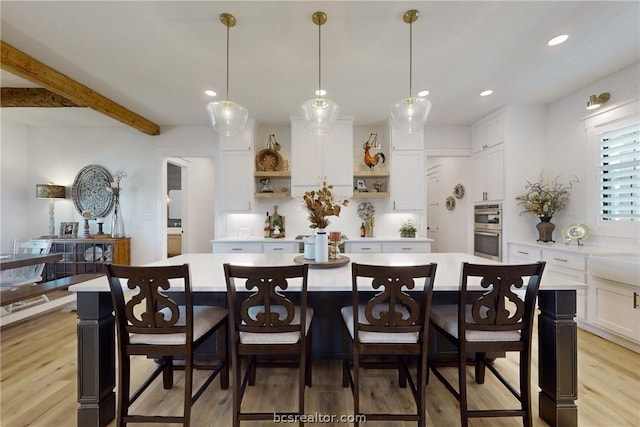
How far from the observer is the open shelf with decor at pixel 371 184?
4469 millimetres

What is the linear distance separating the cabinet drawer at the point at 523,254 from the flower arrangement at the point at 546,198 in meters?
0.50

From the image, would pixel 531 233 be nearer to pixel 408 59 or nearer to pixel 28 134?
pixel 408 59

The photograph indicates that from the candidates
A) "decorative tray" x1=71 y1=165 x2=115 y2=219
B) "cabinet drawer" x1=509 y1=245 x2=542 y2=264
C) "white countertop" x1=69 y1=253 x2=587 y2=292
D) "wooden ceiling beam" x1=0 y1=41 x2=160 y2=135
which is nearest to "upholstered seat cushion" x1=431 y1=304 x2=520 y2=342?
"white countertop" x1=69 y1=253 x2=587 y2=292

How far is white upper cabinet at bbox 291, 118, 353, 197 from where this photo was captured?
4305mm

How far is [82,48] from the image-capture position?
250 cm

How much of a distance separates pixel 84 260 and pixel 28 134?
2.62 m

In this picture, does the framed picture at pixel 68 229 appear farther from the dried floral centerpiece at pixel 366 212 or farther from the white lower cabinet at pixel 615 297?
the white lower cabinet at pixel 615 297

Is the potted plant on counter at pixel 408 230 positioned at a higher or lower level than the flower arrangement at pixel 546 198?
lower

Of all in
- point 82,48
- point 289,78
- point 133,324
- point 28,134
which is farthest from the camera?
point 28,134

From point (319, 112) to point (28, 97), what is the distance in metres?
4.08

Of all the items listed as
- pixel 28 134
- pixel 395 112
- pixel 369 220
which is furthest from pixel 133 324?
pixel 28 134

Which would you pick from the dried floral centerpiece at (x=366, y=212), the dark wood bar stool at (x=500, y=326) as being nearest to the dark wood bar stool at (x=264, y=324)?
the dark wood bar stool at (x=500, y=326)

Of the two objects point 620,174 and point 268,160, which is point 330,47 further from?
point 620,174

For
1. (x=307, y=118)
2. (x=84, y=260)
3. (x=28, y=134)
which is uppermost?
(x=28, y=134)
